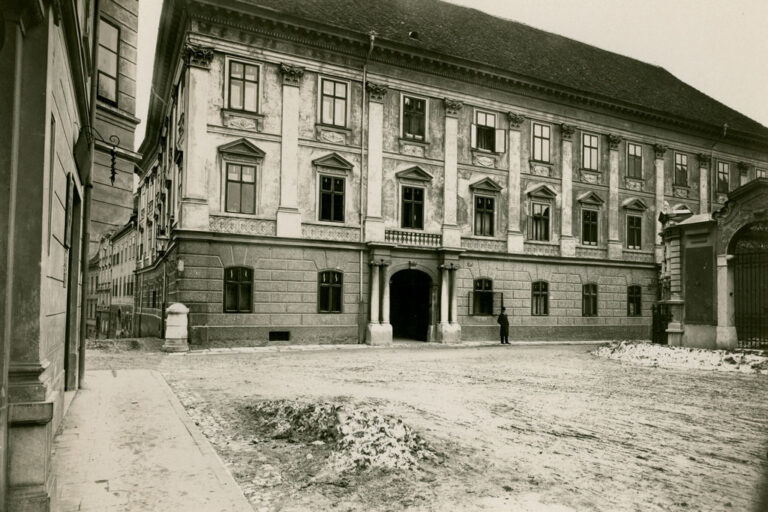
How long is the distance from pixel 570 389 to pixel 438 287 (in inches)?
521

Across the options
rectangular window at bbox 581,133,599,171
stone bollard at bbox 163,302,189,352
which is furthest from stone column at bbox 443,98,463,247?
stone bollard at bbox 163,302,189,352

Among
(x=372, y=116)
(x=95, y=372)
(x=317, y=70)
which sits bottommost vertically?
(x=95, y=372)

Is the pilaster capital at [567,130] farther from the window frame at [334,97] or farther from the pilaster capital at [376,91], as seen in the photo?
the window frame at [334,97]

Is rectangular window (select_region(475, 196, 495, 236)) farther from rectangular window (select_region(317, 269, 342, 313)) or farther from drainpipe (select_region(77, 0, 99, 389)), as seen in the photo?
drainpipe (select_region(77, 0, 99, 389))

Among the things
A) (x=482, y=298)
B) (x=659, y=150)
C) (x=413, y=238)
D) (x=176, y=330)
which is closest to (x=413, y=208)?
(x=413, y=238)

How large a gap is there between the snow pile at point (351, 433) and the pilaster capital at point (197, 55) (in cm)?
1546

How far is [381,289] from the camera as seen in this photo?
22.8 metres

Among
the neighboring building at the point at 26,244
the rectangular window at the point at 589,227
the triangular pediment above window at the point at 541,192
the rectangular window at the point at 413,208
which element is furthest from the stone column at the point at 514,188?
the neighboring building at the point at 26,244

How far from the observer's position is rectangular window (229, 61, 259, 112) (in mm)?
20484

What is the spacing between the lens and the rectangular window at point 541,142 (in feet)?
88.4

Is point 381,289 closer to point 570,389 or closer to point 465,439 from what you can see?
point 570,389

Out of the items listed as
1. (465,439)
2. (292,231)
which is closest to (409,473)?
(465,439)

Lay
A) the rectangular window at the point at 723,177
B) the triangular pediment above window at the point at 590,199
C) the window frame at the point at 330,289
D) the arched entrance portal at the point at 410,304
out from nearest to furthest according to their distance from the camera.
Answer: the window frame at the point at 330,289
the arched entrance portal at the point at 410,304
the triangular pediment above window at the point at 590,199
the rectangular window at the point at 723,177

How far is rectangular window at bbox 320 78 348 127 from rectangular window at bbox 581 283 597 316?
14515 mm
